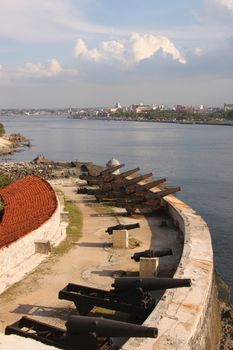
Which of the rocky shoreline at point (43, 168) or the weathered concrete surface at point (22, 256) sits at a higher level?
the weathered concrete surface at point (22, 256)

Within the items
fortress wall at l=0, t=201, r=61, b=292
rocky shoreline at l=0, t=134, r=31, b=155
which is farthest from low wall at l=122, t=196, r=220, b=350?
rocky shoreline at l=0, t=134, r=31, b=155

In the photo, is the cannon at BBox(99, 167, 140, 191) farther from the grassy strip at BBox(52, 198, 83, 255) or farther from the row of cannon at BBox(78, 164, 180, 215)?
the grassy strip at BBox(52, 198, 83, 255)

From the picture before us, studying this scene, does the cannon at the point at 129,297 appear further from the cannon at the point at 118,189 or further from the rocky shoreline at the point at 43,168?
the rocky shoreline at the point at 43,168

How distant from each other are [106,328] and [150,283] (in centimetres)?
168

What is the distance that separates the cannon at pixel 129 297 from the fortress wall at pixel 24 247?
261cm

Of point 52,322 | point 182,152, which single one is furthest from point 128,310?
point 182,152

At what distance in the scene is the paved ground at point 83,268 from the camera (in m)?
9.95

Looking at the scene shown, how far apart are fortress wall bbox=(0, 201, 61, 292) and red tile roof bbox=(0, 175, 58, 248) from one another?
5.9 inches

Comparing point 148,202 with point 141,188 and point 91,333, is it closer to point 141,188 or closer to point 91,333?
point 141,188

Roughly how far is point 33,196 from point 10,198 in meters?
0.94

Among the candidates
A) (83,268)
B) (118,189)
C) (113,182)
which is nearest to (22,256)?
(83,268)

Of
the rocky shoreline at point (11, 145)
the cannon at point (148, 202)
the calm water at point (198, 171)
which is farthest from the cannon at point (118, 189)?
the rocky shoreline at point (11, 145)

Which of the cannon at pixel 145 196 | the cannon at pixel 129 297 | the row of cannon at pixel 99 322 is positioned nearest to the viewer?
the row of cannon at pixel 99 322

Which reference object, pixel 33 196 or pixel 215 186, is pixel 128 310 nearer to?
pixel 33 196
